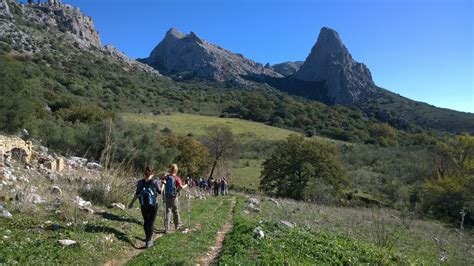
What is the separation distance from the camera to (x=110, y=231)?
416 inches

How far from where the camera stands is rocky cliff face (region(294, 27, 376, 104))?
577ft

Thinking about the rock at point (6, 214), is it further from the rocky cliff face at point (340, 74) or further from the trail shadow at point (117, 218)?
the rocky cliff face at point (340, 74)

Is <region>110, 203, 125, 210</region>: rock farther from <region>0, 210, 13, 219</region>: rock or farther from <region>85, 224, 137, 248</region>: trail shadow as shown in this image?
<region>0, 210, 13, 219</region>: rock

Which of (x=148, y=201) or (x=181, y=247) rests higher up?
(x=148, y=201)

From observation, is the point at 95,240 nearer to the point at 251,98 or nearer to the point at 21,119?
the point at 21,119

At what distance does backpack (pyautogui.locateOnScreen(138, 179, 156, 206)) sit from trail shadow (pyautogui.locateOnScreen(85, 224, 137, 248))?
90 cm

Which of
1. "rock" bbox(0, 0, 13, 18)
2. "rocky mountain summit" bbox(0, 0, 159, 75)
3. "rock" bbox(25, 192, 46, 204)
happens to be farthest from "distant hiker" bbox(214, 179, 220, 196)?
"rock" bbox(0, 0, 13, 18)

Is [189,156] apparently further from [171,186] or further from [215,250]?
[215,250]

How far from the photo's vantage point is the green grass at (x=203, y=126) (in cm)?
8144

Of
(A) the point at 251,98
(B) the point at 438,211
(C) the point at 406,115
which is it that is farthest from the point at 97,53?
(B) the point at 438,211

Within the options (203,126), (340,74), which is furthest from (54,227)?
(340,74)

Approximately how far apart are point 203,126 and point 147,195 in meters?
76.2

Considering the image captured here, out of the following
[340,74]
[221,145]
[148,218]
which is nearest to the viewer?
[148,218]

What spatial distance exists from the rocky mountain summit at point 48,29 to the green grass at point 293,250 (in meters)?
98.8
